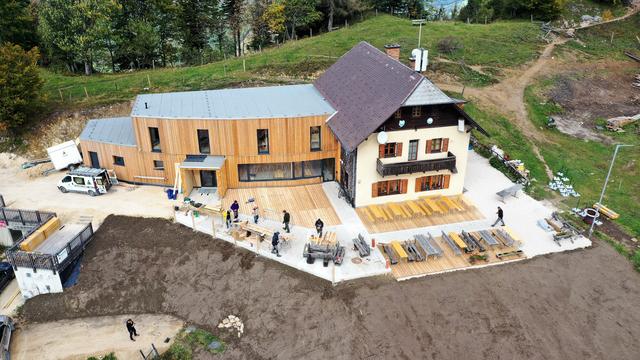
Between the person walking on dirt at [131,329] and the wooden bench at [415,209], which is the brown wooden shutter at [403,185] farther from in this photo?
the person walking on dirt at [131,329]

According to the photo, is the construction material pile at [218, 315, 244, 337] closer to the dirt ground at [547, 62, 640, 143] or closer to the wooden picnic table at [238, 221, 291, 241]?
the wooden picnic table at [238, 221, 291, 241]

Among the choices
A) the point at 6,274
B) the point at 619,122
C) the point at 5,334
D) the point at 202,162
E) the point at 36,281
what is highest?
the point at 202,162

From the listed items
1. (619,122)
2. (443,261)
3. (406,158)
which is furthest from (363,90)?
(619,122)

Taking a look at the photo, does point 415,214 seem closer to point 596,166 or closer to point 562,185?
point 562,185

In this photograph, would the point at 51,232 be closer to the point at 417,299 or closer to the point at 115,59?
the point at 417,299

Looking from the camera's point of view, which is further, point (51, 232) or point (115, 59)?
point (115, 59)

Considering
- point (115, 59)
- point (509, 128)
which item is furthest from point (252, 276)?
point (115, 59)
